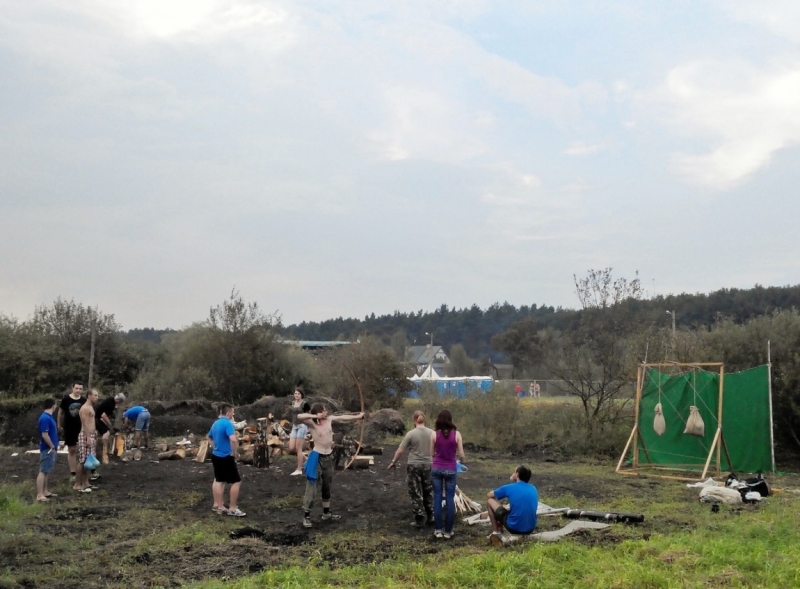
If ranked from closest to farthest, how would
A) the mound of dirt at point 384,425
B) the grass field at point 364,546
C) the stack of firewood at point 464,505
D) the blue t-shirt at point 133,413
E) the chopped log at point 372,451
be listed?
1. the grass field at point 364,546
2. the stack of firewood at point 464,505
3. the chopped log at point 372,451
4. the blue t-shirt at point 133,413
5. the mound of dirt at point 384,425

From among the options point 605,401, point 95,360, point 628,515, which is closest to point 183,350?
point 95,360

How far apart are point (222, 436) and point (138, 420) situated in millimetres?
9391

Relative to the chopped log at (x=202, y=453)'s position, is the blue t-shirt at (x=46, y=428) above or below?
above

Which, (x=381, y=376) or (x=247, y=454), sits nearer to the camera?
(x=247, y=454)

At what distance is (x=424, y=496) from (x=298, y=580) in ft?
10.3

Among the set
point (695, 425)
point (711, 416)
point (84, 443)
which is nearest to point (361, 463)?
point (84, 443)

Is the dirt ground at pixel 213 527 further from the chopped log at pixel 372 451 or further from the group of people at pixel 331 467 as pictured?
the chopped log at pixel 372 451

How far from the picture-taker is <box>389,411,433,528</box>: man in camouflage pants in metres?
9.48

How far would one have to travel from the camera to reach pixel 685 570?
680 cm

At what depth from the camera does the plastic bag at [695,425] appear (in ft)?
48.2

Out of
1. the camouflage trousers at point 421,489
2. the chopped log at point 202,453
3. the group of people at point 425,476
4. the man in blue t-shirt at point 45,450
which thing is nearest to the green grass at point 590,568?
the group of people at point 425,476

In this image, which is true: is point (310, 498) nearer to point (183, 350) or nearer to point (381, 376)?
point (381, 376)

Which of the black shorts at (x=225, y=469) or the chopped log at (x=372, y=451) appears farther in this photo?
the chopped log at (x=372, y=451)

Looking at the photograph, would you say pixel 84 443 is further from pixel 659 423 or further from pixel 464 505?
pixel 659 423
